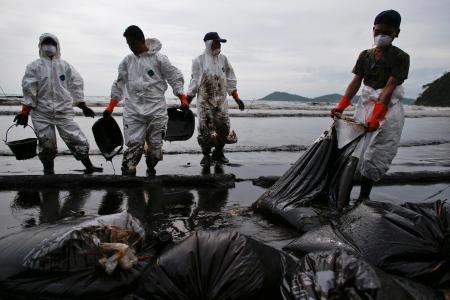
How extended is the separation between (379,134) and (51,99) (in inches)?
153

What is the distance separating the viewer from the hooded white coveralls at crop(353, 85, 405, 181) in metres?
3.64

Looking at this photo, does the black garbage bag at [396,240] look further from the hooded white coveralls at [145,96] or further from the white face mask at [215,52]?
the white face mask at [215,52]

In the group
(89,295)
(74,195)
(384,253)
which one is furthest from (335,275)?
(74,195)

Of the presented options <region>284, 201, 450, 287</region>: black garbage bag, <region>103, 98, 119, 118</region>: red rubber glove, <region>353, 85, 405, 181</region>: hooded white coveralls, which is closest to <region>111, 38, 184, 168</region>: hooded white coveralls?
<region>103, 98, 119, 118</region>: red rubber glove

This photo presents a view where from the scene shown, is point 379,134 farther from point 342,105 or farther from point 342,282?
point 342,282

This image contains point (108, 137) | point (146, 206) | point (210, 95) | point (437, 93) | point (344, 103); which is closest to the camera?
point (146, 206)

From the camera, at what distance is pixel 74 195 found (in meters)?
4.26

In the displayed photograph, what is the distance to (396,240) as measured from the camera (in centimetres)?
217

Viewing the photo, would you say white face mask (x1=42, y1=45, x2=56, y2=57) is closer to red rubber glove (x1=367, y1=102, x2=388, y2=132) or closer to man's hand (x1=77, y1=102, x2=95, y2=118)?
man's hand (x1=77, y1=102, x2=95, y2=118)

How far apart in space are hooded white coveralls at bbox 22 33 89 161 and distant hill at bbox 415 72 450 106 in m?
44.8

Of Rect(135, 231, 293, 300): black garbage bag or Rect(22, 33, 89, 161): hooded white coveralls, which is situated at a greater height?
Rect(22, 33, 89, 161): hooded white coveralls

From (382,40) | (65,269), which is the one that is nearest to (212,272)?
(65,269)

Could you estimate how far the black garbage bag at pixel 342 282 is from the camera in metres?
1.67

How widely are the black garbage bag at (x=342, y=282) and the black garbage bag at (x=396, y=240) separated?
159mm
